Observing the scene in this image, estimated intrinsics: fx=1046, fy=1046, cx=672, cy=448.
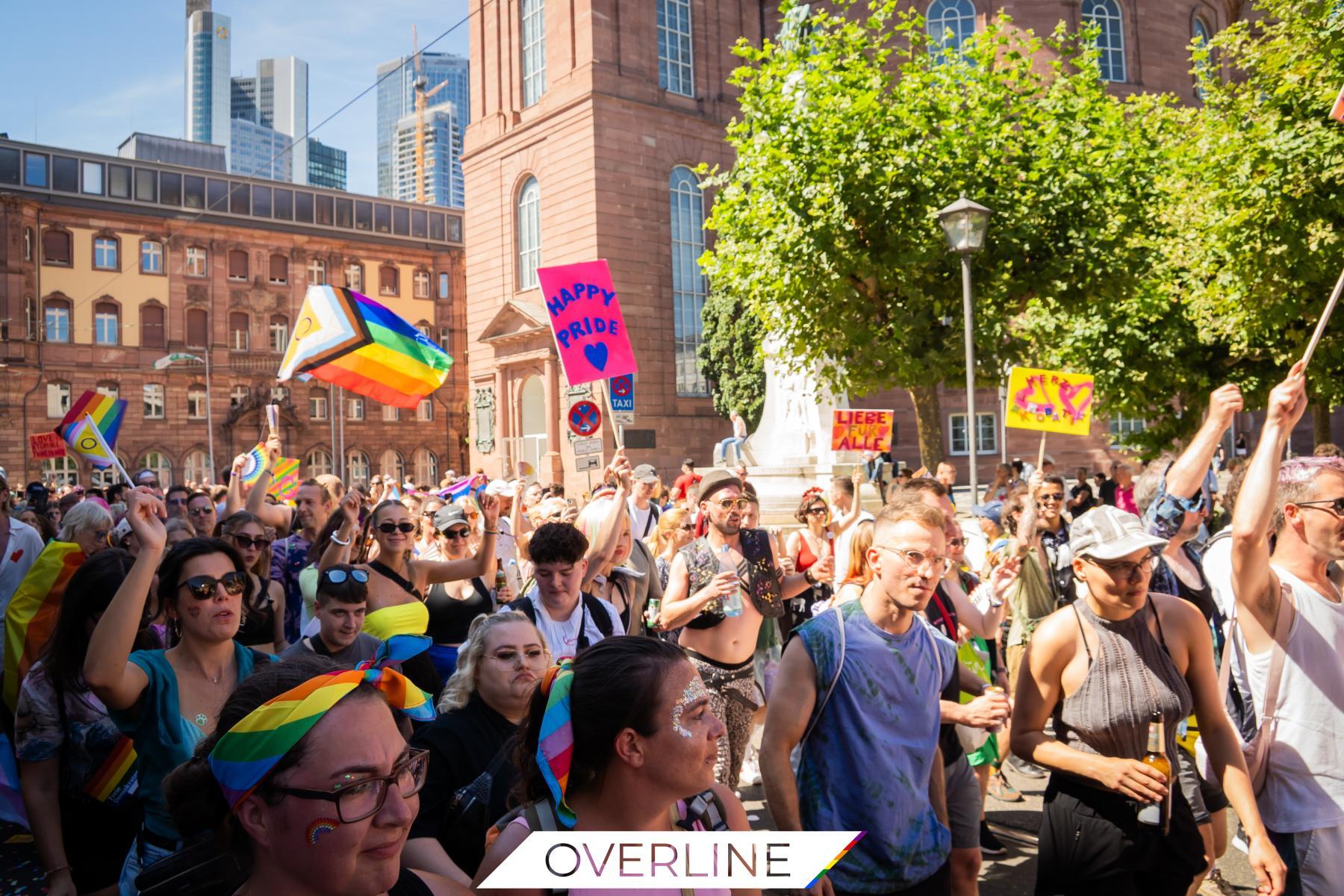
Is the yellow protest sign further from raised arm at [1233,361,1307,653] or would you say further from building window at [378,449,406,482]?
building window at [378,449,406,482]

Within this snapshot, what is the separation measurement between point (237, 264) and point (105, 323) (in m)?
7.08

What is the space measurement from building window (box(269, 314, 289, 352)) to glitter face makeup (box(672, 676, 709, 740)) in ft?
188

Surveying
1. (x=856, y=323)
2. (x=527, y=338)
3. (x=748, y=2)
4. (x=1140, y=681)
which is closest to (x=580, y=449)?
(x=1140, y=681)

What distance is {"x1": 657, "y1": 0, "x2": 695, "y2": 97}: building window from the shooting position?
115 feet

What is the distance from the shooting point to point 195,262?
54.0 m

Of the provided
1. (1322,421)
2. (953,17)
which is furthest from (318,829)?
(953,17)

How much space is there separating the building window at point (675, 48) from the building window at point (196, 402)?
3111 cm

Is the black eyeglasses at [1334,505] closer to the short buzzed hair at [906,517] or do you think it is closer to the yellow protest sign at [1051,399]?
the short buzzed hair at [906,517]

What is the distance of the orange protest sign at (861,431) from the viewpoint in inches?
491

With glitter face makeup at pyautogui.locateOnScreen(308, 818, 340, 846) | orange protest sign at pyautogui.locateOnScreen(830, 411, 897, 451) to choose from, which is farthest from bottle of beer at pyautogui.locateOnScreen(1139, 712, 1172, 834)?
orange protest sign at pyautogui.locateOnScreen(830, 411, 897, 451)

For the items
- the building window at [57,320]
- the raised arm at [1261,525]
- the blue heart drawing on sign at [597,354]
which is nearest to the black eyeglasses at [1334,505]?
the raised arm at [1261,525]

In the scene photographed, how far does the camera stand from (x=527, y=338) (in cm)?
3488

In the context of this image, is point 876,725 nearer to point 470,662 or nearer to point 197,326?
point 470,662

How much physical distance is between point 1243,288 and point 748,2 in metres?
25.3
